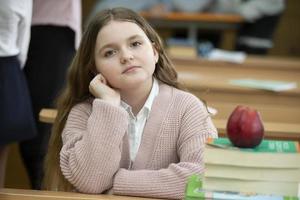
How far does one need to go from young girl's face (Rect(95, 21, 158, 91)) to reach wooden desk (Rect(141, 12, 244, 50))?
4666 mm

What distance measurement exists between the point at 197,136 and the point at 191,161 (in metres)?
0.08

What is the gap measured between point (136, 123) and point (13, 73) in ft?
2.37

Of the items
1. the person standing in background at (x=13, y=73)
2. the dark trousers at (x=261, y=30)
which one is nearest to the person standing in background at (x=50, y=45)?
the person standing in background at (x=13, y=73)

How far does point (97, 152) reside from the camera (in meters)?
1.61

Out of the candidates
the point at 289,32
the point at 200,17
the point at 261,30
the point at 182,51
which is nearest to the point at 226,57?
the point at 182,51

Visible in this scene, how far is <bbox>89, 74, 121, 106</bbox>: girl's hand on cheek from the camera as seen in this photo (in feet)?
5.63

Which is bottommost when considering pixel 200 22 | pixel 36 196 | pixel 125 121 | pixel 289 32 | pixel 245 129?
pixel 289 32

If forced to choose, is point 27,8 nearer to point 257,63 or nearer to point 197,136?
point 197,136

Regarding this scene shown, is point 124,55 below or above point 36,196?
above

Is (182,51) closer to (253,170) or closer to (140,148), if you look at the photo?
(140,148)

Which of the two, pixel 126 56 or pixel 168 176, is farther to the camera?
pixel 126 56

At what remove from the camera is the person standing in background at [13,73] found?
2.27 m

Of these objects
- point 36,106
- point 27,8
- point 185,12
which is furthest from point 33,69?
point 185,12

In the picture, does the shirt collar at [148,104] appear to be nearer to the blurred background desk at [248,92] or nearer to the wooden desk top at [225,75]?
the blurred background desk at [248,92]
